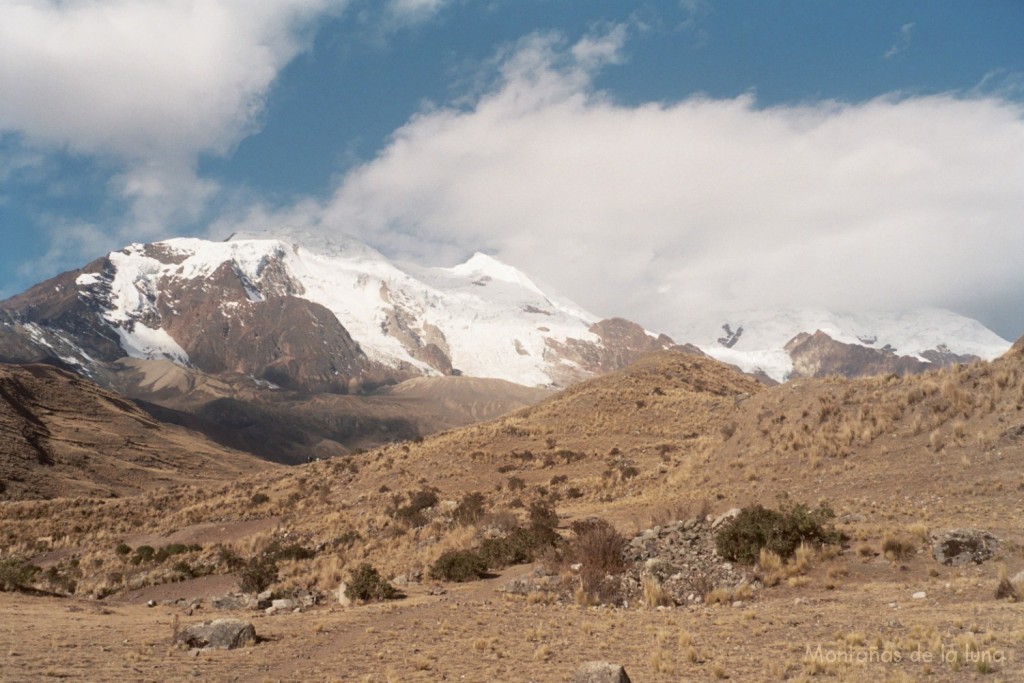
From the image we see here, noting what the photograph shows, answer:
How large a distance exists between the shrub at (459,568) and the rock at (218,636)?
8159mm

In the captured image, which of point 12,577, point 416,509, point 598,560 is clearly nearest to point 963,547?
point 598,560

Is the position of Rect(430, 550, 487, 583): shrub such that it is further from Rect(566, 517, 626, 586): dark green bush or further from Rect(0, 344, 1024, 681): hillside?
Rect(566, 517, 626, 586): dark green bush

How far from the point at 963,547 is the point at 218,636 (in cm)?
1587

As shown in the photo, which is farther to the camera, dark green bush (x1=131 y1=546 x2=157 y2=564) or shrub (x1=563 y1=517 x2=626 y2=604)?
dark green bush (x1=131 y1=546 x2=157 y2=564)

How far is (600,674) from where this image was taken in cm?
851

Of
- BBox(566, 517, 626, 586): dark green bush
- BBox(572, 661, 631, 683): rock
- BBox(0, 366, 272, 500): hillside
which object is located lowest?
BBox(572, 661, 631, 683): rock

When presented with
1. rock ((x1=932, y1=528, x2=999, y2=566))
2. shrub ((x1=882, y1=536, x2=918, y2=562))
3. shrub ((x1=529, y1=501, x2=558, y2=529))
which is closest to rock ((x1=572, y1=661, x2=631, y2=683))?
shrub ((x1=882, y1=536, x2=918, y2=562))

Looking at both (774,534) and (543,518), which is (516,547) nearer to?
(543,518)

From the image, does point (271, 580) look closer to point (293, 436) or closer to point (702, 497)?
point (702, 497)

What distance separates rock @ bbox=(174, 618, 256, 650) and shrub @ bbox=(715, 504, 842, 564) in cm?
1132

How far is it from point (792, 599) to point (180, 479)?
300 ft

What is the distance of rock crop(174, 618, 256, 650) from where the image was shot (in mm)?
12320

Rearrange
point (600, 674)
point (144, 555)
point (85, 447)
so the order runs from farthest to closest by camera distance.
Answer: point (85, 447), point (144, 555), point (600, 674)

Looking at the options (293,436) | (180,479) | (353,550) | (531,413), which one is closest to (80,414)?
(180,479)
